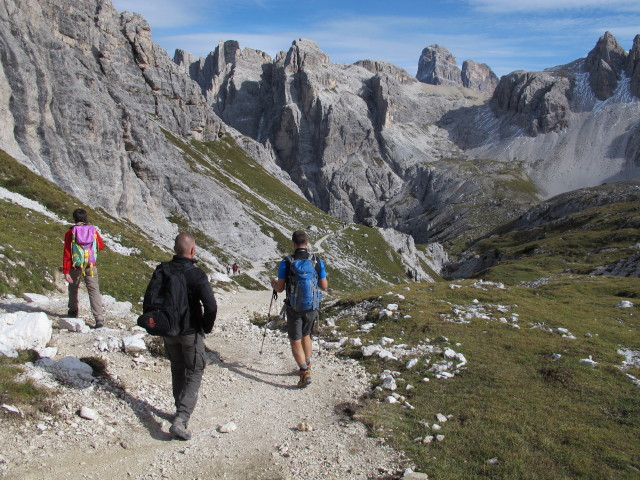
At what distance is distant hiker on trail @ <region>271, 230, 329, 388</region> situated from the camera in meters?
11.4

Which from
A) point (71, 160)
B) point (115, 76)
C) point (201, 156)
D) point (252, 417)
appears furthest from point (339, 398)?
point (201, 156)

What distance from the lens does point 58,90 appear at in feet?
169

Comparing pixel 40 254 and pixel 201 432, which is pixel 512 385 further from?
pixel 40 254

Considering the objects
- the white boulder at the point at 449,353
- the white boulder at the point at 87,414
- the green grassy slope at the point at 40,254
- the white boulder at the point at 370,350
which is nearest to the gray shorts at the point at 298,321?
the white boulder at the point at 370,350

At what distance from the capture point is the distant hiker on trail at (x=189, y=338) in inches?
329

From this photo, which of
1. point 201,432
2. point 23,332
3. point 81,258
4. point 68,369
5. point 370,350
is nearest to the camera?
point 201,432

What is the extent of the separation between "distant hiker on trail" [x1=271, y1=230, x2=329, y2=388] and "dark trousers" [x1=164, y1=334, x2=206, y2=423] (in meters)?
3.21

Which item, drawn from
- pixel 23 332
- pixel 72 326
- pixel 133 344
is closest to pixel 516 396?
pixel 133 344

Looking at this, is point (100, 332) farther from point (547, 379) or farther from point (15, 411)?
point (547, 379)

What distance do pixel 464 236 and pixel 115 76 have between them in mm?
137792

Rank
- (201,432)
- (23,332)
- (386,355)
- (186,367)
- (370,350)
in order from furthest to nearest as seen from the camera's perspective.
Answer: (370,350) → (386,355) → (23,332) → (186,367) → (201,432)

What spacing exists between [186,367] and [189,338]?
75 cm

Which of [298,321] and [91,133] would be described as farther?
[91,133]

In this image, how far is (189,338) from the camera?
8.47 metres
